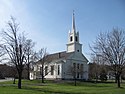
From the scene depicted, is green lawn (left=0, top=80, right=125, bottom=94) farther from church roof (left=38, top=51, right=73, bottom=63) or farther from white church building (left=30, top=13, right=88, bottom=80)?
church roof (left=38, top=51, right=73, bottom=63)

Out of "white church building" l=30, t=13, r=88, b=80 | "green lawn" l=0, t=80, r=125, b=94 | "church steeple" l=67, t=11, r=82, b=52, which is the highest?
"church steeple" l=67, t=11, r=82, b=52

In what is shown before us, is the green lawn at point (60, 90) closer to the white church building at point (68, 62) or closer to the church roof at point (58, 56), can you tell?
the white church building at point (68, 62)

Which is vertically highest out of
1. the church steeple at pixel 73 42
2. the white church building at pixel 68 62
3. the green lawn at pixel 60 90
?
the church steeple at pixel 73 42

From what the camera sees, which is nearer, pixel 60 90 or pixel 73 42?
pixel 60 90

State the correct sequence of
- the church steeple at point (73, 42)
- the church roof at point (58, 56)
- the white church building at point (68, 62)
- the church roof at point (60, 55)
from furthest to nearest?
1. the church steeple at point (73, 42)
2. the church roof at point (60, 55)
3. the church roof at point (58, 56)
4. the white church building at point (68, 62)

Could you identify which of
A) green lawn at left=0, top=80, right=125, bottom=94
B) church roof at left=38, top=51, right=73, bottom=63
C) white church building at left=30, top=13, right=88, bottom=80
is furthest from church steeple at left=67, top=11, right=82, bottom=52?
green lawn at left=0, top=80, right=125, bottom=94

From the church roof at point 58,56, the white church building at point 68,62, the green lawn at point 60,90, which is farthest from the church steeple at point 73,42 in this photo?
the green lawn at point 60,90

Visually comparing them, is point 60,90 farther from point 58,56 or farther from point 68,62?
point 58,56

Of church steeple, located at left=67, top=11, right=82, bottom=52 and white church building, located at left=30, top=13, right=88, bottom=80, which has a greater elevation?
church steeple, located at left=67, top=11, right=82, bottom=52

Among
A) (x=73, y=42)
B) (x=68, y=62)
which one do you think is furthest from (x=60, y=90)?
(x=73, y=42)

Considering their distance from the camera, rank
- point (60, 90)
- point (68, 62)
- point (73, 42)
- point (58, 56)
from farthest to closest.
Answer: point (58, 56) → point (73, 42) → point (68, 62) → point (60, 90)

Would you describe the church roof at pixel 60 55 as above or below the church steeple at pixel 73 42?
below

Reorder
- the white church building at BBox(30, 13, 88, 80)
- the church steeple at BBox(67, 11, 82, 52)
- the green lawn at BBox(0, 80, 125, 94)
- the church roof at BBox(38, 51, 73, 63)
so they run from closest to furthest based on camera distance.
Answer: the green lawn at BBox(0, 80, 125, 94), the white church building at BBox(30, 13, 88, 80), the church roof at BBox(38, 51, 73, 63), the church steeple at BBox(67, 11, 82, 52)

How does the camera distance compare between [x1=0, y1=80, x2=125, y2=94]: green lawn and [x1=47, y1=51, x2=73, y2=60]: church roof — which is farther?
[x1=47, y1=51, x2=73, y2=60]: church roof
